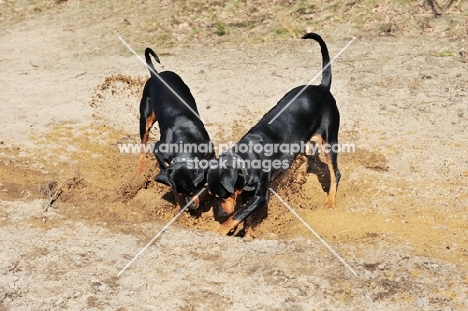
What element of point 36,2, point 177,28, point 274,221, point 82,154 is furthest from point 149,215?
point 36,2

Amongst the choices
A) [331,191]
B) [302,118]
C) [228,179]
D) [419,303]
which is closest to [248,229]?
[228,179]

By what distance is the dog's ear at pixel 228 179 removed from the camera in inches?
209

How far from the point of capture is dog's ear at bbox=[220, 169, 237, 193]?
5.31 meters

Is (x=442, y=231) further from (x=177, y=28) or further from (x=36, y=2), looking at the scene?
(x=36, y=2)

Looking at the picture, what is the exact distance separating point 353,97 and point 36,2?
8.91 m

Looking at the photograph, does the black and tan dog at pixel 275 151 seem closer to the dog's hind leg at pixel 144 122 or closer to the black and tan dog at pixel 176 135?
the black and tan dog at pixel 176 135

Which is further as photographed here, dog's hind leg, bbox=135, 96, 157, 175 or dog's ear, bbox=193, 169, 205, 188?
dog's hind leg, bbox=135, 96, 157, 175

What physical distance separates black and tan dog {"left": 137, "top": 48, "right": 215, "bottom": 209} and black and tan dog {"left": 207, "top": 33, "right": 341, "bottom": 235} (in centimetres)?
39

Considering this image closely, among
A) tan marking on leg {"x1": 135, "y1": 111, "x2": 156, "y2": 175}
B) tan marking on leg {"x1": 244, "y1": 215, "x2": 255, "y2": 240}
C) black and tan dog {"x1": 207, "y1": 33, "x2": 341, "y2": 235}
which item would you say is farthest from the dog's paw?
tan marking on leg {"x1": 135, "y1": 111, "x2": 156, "y2": 175}

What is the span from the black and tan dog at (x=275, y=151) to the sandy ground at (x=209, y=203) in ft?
1.33

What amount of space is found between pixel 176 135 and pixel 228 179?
3.96ft

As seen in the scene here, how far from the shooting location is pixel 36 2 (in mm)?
13945

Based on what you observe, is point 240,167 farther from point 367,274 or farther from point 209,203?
point 367,274

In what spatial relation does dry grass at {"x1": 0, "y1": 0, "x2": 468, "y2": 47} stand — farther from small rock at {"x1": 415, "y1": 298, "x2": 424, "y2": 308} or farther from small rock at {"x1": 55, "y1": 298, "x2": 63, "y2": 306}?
small rock at {"x1": 55, "y1": 298, "x2": 63, "y2": 306}
